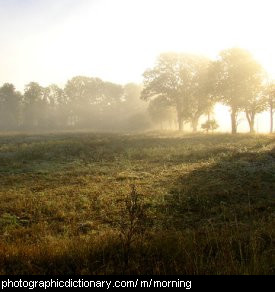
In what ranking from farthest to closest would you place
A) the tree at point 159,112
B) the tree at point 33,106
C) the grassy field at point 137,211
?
1. the tree at point 33,106
2. the tree at point 159,112
3. the grassy field at point 137,211

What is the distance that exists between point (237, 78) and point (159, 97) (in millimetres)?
21616

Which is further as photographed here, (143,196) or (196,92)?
(196,92)

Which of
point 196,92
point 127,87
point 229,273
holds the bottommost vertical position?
point 229,273

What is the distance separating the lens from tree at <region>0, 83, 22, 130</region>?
404 feet

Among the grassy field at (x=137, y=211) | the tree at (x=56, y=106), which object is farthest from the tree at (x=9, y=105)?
the grassy field at (x=137, y=211)

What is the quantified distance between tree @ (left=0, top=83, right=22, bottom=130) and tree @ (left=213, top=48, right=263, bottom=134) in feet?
271

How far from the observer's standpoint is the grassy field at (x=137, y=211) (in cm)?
758

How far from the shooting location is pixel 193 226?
42.1 ft

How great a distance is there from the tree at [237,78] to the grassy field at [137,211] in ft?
79.5

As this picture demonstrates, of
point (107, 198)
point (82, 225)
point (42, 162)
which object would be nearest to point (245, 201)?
point (107, 198)

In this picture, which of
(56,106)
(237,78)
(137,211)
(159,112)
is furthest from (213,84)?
(56,106)

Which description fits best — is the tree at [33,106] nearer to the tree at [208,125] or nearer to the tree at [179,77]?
the tree at [179,77]

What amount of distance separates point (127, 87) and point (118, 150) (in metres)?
93.2

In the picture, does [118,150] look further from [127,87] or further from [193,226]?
[127,87]
